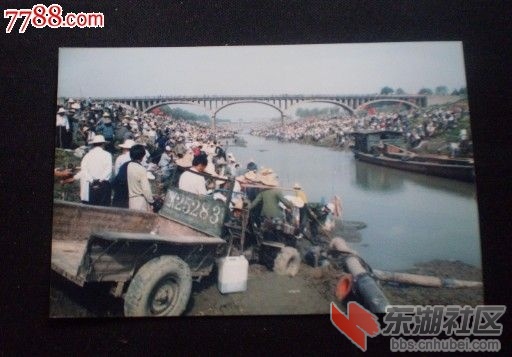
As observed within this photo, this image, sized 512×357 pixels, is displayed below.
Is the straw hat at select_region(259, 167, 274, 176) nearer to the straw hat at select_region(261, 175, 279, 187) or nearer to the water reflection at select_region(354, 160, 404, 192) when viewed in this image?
the straw hat at select_region(261, 175, 279, 187)

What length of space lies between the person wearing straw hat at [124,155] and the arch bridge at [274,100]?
1.18 ft

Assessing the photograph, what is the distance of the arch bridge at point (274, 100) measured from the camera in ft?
11.1

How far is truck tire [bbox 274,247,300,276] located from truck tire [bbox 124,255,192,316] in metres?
0.74

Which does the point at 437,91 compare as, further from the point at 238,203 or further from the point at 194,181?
the point at 194,181

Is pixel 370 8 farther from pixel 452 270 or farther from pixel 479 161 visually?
pixel 452 270

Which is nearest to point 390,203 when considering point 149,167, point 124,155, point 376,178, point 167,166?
point 376,178

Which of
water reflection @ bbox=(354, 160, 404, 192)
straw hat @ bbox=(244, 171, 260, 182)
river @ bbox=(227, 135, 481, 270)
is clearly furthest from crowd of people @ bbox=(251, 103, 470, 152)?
straw hat @ bbox=(244, 171, 260, 182)

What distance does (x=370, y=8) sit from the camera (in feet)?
11.3

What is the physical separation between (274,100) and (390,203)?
1.44 metres

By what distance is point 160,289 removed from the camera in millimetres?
2752

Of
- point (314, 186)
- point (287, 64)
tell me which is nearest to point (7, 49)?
point (287, 64)

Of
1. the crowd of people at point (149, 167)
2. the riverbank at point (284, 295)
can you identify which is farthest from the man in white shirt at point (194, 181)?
the riverbank at point (284, 295)

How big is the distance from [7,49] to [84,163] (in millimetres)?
1349

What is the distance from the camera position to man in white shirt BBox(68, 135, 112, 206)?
122 inches
